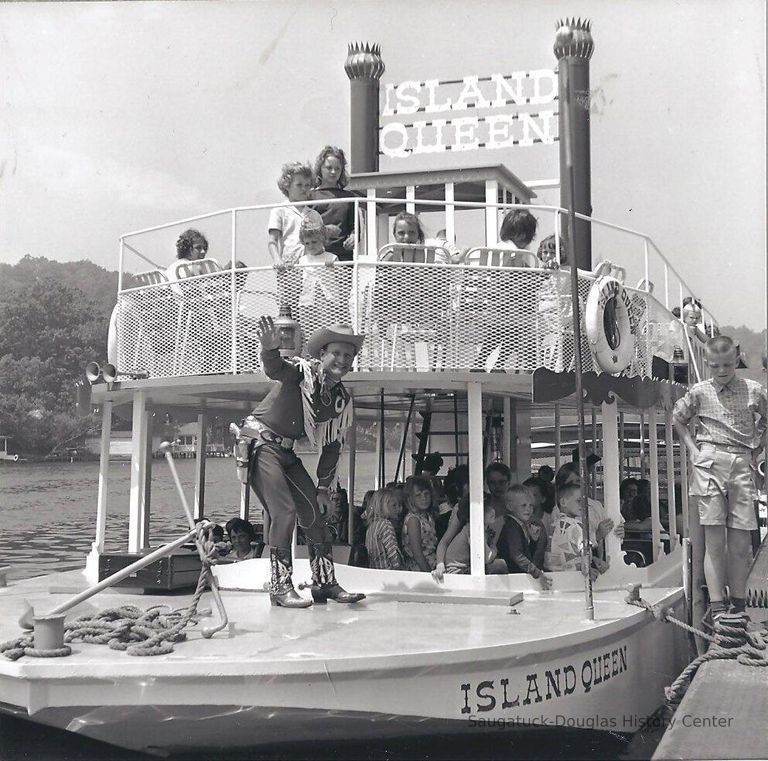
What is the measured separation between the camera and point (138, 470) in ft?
26.8

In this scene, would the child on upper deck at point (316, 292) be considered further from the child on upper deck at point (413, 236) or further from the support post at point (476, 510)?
the support post at point (476, 510)

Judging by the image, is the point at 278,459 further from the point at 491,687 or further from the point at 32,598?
the point at 32,598


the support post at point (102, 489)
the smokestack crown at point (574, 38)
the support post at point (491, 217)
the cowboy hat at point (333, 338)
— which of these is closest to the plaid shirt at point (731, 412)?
the cowboy hat at point (333, 338)

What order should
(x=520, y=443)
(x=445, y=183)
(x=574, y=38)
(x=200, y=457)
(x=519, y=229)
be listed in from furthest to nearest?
(x=574, y=38) → (x=520, y=443) → (x=200, y=457) → (x=445, y=183) → (x=519, y=229)

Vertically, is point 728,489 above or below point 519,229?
below

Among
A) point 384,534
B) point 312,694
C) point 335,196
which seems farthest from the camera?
point 335,196

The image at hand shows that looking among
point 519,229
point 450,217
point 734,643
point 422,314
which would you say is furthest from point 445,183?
point 734,643

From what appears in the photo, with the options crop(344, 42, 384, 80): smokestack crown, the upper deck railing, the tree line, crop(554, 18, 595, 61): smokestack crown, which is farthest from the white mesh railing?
the tree line

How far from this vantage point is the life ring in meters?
7.54

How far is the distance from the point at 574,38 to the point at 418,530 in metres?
10.1

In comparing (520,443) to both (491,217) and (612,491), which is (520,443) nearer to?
(491,217)

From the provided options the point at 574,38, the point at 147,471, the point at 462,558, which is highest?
the point at 574,38

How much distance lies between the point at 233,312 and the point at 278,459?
180 centimetres

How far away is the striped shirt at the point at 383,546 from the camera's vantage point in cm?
750
